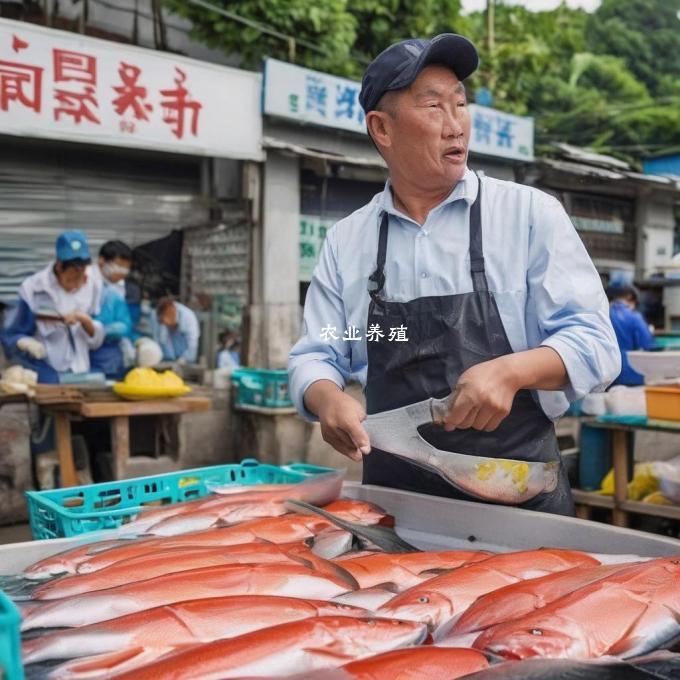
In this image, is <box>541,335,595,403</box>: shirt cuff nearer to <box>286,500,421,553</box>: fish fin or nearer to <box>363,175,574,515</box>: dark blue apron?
<box>363,175,574,515</box>: dark blue apron

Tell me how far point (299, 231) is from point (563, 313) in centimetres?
753

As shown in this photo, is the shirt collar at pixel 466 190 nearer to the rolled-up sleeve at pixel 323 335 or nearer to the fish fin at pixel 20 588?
the rolled-up sleeve at pixel 323 335

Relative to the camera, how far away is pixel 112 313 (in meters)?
7.30


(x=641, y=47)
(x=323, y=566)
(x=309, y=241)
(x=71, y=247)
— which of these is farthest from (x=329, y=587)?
(x=641, y=47)

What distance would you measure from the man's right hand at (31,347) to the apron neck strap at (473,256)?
491 centimetres

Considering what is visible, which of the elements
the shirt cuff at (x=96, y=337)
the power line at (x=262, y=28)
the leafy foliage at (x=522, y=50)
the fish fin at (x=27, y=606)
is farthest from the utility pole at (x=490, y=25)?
the fish fin at (x=27, y=606)

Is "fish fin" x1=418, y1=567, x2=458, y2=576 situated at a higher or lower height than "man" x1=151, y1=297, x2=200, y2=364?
lower

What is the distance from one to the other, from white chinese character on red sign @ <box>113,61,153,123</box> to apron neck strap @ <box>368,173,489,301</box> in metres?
5.53

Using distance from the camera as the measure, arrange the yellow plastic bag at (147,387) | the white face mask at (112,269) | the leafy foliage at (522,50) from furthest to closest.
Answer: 1. the leafy foliage at (522,50)
2. the white face mask at (112,269)
3. the yellow plastic bag at (147,387)

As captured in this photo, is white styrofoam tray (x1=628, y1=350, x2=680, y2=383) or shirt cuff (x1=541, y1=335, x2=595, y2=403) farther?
white styrofoam tray (x1=628, y1=350, x2=680, y2=383)

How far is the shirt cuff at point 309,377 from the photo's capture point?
228 cm

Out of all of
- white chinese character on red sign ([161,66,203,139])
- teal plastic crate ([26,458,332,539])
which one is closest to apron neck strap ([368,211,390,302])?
teal plastic crate ([26,458,332,539])

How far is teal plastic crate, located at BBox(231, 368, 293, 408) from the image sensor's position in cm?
743

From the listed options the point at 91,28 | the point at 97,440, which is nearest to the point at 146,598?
the point at 97,440
